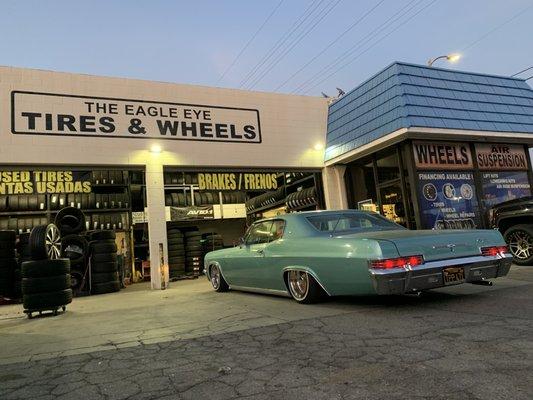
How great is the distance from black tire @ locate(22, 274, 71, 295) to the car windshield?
4.42 meters

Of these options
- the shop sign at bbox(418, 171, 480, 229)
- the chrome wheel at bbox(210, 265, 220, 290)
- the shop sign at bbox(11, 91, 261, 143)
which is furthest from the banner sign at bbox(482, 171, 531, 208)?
the chrome wheel at bbox(210, 265, 220, 290)

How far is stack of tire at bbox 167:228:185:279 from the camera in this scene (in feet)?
52.2

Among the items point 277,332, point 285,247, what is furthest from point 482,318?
point 285,247

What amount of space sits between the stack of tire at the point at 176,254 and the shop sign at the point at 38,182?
12.8ft

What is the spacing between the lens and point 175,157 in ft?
40.5

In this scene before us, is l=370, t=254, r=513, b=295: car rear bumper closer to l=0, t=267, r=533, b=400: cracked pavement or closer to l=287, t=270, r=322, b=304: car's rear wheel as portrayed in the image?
l=0, t=267, r=533, b=400: cracked pavement

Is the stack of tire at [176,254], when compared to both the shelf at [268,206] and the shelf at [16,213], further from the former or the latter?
the shelf at [16,213]

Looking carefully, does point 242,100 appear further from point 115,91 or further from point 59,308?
point 59,308

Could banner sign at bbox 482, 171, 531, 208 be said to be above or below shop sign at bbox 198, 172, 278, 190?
below

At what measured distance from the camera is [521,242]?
30.0ft

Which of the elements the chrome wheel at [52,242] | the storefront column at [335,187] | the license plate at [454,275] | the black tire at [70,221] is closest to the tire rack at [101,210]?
the black tire at [70,221]

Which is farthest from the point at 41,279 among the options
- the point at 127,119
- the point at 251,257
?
the point at 127,119

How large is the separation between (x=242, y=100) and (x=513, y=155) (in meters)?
7.99

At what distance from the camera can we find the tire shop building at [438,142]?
35.8ft
